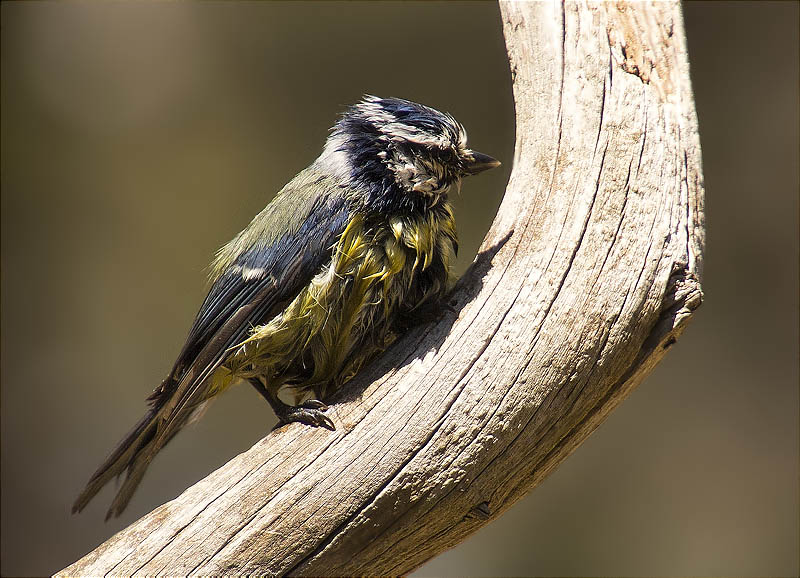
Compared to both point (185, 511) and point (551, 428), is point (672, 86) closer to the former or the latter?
point (551, 428)

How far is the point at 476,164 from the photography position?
2.33 m

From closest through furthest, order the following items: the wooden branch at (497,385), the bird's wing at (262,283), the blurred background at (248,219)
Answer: the wooden branch at (497,385)
the bird's wing at (262,283)
the blurred background at (248,219)

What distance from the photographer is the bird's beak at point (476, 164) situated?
7.61 feet

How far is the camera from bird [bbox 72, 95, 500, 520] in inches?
84.4

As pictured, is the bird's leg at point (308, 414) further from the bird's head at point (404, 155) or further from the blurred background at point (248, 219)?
the blurred background at point (248, 219)

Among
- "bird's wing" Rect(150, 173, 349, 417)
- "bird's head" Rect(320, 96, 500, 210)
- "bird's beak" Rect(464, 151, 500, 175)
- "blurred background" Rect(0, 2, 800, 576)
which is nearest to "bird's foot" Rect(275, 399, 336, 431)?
"bird's wing" Rect(150, 173, 349, 417)

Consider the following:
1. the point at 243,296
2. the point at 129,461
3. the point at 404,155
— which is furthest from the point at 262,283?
the point at 129,461

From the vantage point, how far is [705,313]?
465 cm

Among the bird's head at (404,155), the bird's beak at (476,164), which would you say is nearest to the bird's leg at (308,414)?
the bird's head at (404,155)

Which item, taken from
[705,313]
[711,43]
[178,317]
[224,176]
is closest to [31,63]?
[224,176]

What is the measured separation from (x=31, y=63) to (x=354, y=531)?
402 centimetres

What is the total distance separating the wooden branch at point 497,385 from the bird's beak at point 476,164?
0.28 meters

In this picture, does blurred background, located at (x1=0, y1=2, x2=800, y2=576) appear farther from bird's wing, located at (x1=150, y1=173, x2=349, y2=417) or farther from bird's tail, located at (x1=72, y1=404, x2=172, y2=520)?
bird's wing, located at (x1=150, y1=173, x2=349, y2=417)

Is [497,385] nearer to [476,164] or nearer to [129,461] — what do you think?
[476,164]
